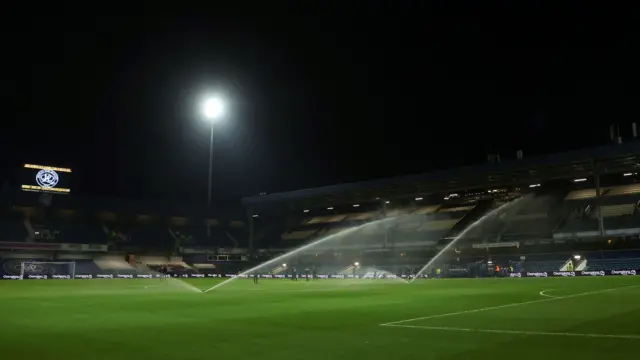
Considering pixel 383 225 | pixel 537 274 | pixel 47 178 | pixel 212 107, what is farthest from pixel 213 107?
pixel 537 274

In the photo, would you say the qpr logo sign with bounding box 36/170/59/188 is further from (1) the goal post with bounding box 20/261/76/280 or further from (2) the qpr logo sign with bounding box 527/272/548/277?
(2) the qpr logo sign with bounding box 527/272/548/277

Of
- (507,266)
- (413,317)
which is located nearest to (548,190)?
(507,266)

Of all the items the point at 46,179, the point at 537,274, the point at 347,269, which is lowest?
the point at 537,274

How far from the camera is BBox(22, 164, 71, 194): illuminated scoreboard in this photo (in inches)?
2844

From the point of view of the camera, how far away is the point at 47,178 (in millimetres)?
74000

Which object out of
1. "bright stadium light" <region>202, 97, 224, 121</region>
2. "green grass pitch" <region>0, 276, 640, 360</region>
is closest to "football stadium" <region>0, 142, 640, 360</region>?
"green grass pitch" <region>0, 276, 640, 360</region>

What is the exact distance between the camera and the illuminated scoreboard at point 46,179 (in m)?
72.2

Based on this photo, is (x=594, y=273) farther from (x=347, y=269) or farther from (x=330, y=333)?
(x=330, y=333)

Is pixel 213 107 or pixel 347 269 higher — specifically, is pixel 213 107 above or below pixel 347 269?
above

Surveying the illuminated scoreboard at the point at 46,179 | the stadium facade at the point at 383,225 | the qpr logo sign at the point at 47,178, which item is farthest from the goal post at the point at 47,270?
the qpr logo sign at the point at 47,178

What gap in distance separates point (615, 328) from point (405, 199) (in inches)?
3037

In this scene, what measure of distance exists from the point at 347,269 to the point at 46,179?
153 feet

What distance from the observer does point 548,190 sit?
75688 mm

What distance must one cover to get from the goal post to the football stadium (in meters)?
0.22
